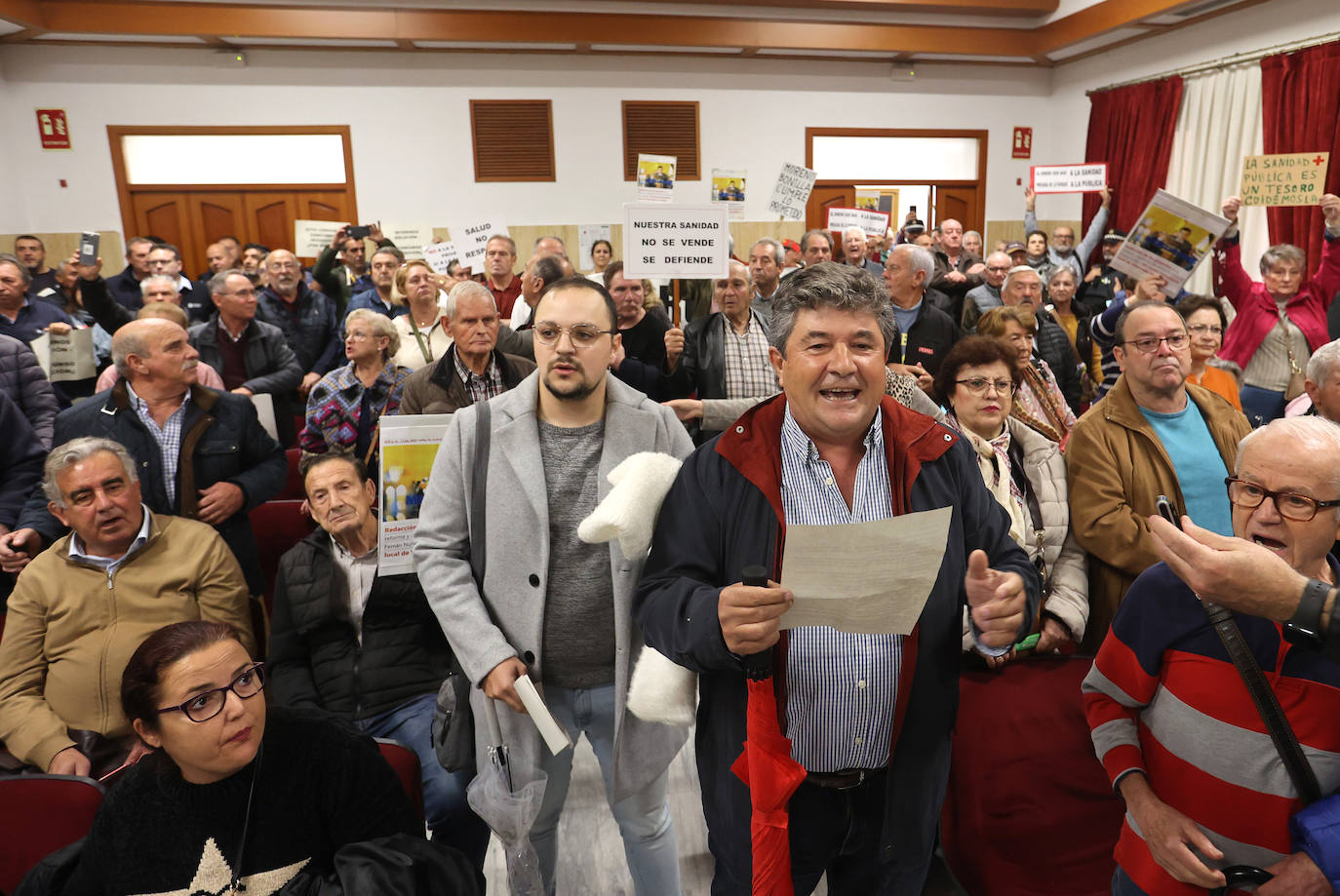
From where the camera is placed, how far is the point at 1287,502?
4.27 feet

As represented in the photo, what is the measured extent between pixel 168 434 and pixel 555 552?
1718 millimetres

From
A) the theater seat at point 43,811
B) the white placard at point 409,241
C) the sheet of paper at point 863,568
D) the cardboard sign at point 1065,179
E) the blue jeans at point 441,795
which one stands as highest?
the cardboard sign at point 1065,179

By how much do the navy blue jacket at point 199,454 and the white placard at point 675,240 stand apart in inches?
65.3

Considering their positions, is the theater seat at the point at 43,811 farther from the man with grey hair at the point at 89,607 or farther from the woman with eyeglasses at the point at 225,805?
the man with grey hair at the point at 89,607

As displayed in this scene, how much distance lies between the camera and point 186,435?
2.72 m

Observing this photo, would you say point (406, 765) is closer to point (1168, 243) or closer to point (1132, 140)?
point (1168, 243)

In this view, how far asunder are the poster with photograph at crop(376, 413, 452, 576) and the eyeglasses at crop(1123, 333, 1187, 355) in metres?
1.98

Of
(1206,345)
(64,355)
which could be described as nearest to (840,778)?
(1206,345)

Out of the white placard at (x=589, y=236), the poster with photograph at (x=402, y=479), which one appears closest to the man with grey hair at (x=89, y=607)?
the poster with photograph at (x=402, y=479)

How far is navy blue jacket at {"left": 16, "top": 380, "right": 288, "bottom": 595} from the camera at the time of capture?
2654 millimetres

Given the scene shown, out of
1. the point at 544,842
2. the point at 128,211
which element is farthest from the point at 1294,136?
the point at 128,211

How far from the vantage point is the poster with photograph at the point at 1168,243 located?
12.3 feet

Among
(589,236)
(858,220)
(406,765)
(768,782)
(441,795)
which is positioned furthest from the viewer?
(589,236)

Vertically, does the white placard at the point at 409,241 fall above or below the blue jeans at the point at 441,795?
above
